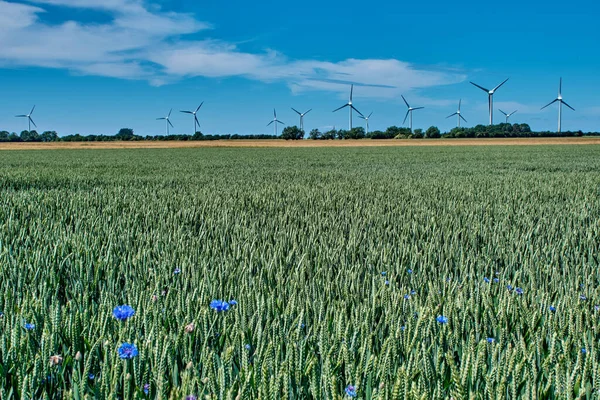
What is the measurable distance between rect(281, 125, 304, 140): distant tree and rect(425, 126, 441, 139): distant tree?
2847 centimetres

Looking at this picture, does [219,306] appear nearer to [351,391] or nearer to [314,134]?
[351,391]

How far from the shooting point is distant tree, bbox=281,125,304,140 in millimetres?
108375

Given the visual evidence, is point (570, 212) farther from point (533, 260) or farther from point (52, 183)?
point (52, 183)

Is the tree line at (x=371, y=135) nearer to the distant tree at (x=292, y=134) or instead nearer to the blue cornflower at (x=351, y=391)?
the distant tree at (x=292, y=134)

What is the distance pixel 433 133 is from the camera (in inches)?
4035

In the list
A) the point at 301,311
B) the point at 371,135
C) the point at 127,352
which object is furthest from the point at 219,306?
the point at 371,135

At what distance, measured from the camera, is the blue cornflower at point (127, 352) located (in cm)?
150

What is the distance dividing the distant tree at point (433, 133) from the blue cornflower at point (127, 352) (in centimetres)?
10510

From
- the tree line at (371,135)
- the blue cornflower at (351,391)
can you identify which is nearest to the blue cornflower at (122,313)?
the blue cornflower at (351,391)

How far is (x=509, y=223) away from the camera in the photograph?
543 cm

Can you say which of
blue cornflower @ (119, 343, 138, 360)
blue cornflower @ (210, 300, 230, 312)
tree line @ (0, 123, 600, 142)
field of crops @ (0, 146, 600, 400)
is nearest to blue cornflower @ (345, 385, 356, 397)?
field of crops @ (0, 146, 600, 400)

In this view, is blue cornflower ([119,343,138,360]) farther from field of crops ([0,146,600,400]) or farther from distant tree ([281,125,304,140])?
distant tree ([281,125,304,140])

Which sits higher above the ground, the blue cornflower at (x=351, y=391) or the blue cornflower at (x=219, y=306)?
the blue cornflower at (x=219, y=306)

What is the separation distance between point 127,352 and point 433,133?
10643 centimetres
